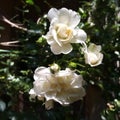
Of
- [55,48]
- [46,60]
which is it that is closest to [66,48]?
[55,48]

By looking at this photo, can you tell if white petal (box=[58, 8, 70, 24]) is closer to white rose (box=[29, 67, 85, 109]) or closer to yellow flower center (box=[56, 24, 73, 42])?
yellow flower center (box=[56, 24, 73, 42])

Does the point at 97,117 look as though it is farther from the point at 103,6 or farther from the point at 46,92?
the point at 46,92

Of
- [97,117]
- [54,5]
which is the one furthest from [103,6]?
[97,117]

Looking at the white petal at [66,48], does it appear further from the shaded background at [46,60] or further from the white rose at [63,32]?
the shaded background at [46,60]

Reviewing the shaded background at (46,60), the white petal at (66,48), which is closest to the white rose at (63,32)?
the white petal at (66,48)

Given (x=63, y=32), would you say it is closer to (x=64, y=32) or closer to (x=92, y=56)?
(x=64, y=32)

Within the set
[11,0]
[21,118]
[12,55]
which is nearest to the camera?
[21,118]

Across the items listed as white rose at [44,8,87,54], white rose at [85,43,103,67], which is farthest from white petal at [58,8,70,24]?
white rose at [85,43,103,67]

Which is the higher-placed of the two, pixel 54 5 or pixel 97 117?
pixel 54 5
